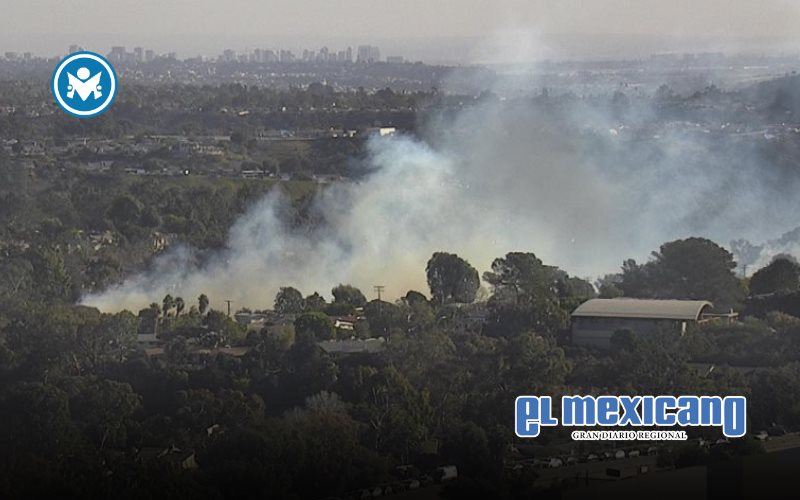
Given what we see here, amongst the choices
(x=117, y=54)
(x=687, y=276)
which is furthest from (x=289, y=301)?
(x=687, y=276)

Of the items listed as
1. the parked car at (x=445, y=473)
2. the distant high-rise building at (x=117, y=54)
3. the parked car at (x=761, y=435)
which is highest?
the distant high-rise building at (x=117, y=54)

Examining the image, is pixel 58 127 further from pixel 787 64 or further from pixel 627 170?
pixel 787 64

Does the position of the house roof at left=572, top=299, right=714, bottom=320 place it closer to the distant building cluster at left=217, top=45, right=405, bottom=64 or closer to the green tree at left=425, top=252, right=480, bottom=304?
the green tree at left=425, top=252, right=480, bottom=304

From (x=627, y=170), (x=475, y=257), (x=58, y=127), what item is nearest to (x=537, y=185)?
(x=627, y=170)

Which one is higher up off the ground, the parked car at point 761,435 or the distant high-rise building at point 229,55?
the distant high-rise building at point 229,55

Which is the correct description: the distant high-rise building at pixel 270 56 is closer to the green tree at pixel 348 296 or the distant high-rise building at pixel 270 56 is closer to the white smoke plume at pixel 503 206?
the white smoke plume at pixel 503 206

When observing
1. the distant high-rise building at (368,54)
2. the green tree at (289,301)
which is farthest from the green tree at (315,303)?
the distant high-rise building at (368,54)

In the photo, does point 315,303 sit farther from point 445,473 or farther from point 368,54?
point 445,473
